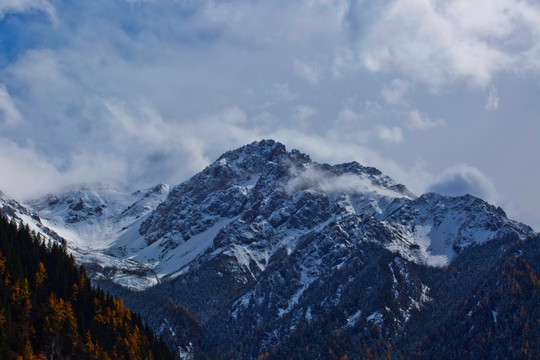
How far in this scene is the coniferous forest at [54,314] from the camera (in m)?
133

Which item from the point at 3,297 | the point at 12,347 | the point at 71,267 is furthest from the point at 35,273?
the point at 12,347

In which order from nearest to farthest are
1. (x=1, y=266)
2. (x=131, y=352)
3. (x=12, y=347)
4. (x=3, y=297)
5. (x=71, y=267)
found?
1. (x=12, y=347)
2. (x=3, y=297)
3. (x=1, y=266)
4. (x=131, y=352)
5. (x=71, y=267)

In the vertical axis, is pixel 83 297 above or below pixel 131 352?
above

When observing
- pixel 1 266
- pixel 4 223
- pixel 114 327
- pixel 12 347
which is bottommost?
pixel 12 347

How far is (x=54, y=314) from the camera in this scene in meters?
145

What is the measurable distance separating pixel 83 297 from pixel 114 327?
40.5 ft

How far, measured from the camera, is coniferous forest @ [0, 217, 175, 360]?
133 metres

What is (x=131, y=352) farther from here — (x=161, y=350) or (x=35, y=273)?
(x=35, y=273)

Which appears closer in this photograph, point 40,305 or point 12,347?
point 12,347

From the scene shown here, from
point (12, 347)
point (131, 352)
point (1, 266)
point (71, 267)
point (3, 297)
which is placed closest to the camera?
point (12, 347)

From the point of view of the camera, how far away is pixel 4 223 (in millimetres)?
181625

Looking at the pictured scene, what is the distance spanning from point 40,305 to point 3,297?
10.2m

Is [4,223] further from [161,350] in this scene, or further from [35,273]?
[161,350]

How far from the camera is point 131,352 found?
160625mm
